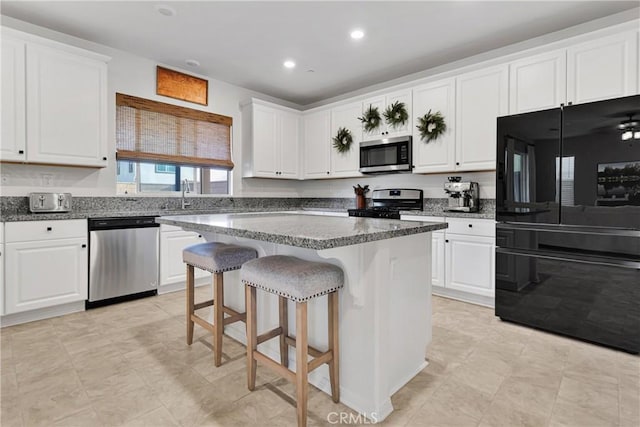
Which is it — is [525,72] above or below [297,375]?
above

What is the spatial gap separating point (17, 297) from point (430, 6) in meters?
4.24

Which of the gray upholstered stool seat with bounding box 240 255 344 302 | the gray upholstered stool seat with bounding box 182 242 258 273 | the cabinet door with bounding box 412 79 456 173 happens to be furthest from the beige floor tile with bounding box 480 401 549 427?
the cabinet door with bounding box 412 79 456 173

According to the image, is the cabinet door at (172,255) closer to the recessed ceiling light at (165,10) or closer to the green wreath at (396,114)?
the recessed ceiling light at (165,10)

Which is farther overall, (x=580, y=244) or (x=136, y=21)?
(x=136, y=21)

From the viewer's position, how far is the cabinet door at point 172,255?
11.5 ft

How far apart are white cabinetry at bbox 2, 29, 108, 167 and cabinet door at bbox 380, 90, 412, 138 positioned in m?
3.16

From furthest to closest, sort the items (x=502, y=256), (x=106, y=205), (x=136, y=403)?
(x=106, y=205)
(x=502, y=256)
(x=136, y=403)

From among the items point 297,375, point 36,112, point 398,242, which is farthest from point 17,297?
point 398,242

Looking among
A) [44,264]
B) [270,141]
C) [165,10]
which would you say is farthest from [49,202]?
[270,141]

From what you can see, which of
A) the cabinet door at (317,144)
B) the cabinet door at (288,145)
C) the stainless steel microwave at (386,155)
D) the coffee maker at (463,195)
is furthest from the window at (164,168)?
the coffee maker at (463,195)

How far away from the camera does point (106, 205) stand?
11.6 feet

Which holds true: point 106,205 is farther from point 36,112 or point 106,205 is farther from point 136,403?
point 136,403

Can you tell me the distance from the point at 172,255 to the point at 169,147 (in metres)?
1.36

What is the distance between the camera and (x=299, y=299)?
145 centimetres
